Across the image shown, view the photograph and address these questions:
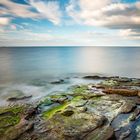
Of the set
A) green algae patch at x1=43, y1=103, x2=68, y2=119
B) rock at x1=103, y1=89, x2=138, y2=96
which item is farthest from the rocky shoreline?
rock at x1=103, y1=89, x2=138, y2=96

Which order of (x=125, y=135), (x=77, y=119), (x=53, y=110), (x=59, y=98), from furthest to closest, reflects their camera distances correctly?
(x=59, y=98) → (x=53, y=110) → (x=77, y=119) → (x=125, y=135)

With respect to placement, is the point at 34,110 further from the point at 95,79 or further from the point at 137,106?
the point at 95,79

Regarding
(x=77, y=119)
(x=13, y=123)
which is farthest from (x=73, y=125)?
(x=13, y=123)

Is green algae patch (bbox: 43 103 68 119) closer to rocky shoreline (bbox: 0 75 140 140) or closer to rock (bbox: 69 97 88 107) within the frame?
rocky shoreline (bbox: 0 75 140 140)

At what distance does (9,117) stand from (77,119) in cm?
779

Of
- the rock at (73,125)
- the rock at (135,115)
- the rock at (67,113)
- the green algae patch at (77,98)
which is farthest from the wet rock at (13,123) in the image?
the rock at (135,115)

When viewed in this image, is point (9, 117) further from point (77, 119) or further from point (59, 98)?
point (59, 98)

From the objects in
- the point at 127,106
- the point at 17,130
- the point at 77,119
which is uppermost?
the point at 127,106

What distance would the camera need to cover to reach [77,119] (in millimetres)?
20375

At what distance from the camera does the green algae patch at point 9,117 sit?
18.7 m

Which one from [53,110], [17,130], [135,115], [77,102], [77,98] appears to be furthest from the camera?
[77,98]

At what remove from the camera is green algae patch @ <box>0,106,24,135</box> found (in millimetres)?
18739

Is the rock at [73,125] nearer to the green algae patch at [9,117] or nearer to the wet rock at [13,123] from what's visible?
the wet rock at [13,123]

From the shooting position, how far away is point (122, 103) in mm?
26062
